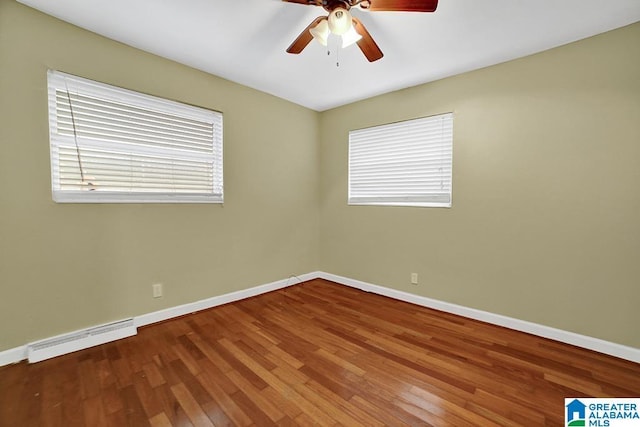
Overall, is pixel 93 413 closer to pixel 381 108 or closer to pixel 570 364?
pixel 570 364

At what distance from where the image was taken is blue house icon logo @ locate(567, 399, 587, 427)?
1357 millimetres

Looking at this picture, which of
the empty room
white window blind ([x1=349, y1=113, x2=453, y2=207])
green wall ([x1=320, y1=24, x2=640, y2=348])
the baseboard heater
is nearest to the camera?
the empty room

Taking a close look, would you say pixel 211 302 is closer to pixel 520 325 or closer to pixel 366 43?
pixel 366 43

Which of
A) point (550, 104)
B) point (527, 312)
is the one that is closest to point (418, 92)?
point (550, 104)

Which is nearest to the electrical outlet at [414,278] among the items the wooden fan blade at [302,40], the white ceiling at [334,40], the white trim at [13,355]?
Result: the white ceiling at [334,40]

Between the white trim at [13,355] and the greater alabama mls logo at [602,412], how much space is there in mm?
3423

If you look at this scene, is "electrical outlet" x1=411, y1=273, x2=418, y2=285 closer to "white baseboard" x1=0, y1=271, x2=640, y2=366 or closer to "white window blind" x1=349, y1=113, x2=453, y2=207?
"white baseboard" x1=0, y1=271, x2=640, y2=366

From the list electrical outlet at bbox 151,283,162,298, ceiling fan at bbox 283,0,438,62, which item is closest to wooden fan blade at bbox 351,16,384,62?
ceiling fan at bbox 283,0,438,62

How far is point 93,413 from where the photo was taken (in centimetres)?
137

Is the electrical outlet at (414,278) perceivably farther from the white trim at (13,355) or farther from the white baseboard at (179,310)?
the white trim at (13,355)

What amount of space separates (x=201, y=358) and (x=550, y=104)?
347 cm

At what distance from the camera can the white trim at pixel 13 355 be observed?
1.73 m

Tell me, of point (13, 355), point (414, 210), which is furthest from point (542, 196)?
point (13, 355)

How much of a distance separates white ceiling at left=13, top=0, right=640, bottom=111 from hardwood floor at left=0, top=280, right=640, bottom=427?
2.47 meters
